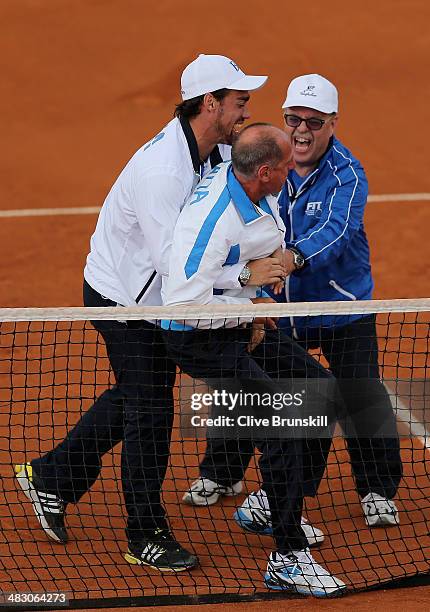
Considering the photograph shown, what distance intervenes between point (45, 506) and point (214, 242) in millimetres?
2016

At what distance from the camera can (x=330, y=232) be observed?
263 inches

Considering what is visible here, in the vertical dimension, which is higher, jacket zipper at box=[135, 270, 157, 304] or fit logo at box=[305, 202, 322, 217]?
fit logo at box=[305, 202, 322, 217]

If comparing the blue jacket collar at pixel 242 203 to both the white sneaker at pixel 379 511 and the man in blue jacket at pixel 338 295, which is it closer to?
the man in blue jacket at pixel 338 295

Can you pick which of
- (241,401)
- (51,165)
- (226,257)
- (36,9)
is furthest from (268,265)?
(36,9)

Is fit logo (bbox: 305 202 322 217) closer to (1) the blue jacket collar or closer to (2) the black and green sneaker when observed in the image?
(1) the blue jacket collar

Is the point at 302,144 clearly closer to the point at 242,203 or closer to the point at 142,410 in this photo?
the point at 242,203

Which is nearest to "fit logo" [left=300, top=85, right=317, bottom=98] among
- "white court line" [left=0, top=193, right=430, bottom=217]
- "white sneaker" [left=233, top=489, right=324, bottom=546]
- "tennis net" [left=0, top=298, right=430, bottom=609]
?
"tennis net" [left=0, top=298, right=430, bottom=609]

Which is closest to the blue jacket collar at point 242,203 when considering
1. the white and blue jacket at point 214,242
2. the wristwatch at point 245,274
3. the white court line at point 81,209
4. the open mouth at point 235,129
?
the white and blue jacket at point 214,242

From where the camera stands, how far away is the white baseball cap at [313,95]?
6.88m

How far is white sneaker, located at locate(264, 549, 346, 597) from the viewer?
20.1 feet

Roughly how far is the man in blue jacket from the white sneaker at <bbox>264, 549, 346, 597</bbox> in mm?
596

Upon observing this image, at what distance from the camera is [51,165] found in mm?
13938

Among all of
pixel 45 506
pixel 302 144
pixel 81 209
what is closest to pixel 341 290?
pixel 302 144

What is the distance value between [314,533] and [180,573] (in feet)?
2.71
